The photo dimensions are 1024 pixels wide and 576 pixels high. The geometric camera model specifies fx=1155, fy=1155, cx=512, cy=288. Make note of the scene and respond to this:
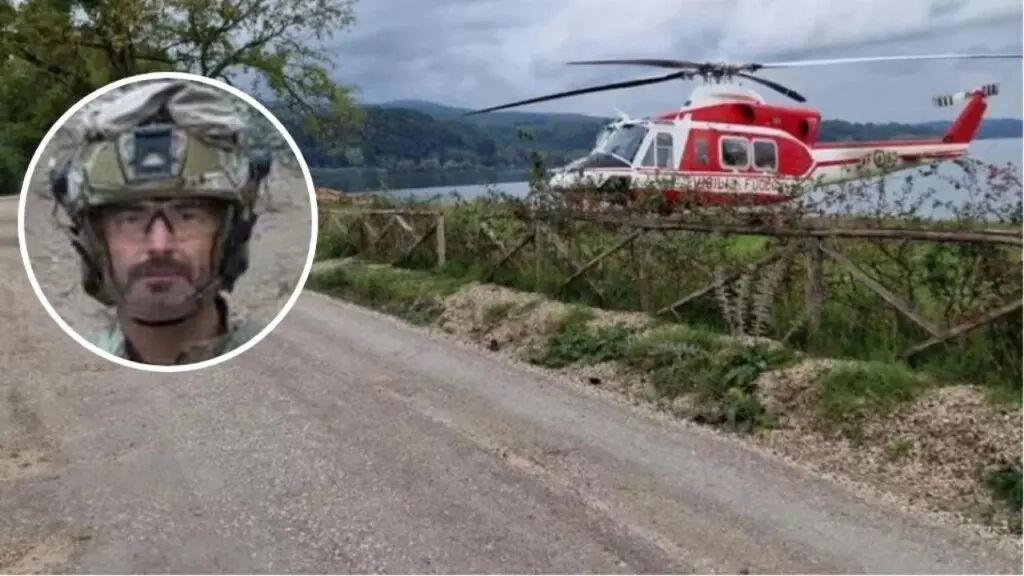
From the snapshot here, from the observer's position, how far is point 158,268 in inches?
51.2

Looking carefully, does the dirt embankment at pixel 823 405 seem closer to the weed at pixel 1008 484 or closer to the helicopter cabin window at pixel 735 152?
the weed at pixel 1008 484

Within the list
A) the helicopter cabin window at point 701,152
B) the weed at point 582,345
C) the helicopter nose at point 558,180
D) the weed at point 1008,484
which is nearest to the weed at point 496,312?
the weed at point 582,345

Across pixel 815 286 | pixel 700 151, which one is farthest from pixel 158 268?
pixel 700 151

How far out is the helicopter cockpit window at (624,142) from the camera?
19.6 meters

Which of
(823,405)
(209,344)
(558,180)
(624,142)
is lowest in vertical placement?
(823,405)

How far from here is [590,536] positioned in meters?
5.29

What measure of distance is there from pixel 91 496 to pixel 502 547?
2.36 m

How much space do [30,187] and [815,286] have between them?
7.87 m

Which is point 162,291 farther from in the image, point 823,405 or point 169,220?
point 823,405

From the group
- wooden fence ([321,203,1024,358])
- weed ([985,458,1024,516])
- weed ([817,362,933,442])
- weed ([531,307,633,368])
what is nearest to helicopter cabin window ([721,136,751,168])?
wooden fence ([321,203,1024,358])

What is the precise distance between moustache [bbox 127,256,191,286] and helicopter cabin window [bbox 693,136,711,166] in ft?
61.2

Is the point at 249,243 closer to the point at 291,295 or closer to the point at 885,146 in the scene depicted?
the point at 291,295

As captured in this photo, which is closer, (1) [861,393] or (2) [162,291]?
(2) [162,291]

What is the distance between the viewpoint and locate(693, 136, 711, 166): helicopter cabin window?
64.1ft
